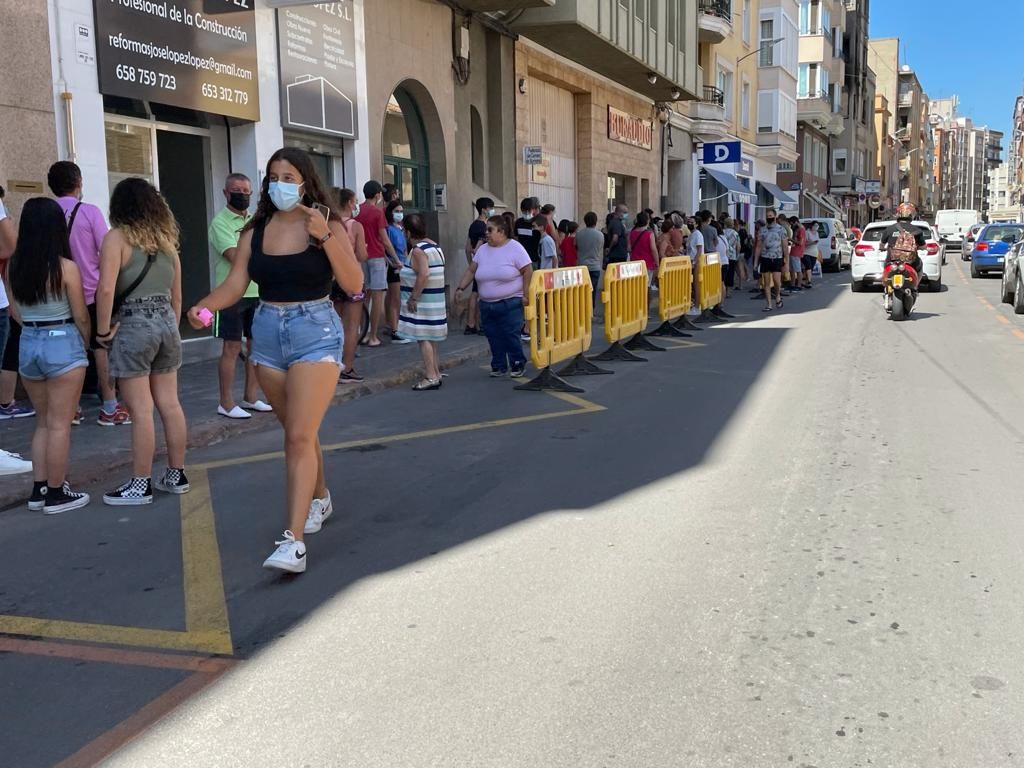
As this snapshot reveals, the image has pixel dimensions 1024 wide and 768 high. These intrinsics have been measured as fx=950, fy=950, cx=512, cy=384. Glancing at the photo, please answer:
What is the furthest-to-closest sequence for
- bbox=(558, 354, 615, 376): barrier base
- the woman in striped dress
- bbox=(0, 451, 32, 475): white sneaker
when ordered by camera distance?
bbox=(558, 354, 615, 376): barrier base < the woman in striped dress < bbox=(0, 451, 32, 475): white sneaker

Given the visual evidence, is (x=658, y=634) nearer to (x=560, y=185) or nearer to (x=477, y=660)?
(x=477, y=660)

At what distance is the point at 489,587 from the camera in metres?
4.20

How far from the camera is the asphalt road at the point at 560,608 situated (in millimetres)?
2969

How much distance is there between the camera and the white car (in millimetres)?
21375

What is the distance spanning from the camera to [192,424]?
24.1 ft

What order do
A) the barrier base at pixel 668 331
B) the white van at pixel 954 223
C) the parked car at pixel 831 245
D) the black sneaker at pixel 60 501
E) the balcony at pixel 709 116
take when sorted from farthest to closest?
the white van at pixel 954 223 → the balcony at pixel 709 116 → the parked car at pixel 831 245 → the barrier base at pixel 668 331 → the black sneaker at pixel 60 501

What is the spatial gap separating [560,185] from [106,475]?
17095 mm

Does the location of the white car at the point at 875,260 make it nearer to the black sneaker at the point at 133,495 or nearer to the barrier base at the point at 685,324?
the barrier base at the point at 685,324

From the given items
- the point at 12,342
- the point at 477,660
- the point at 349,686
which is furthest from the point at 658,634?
the point at 12,342

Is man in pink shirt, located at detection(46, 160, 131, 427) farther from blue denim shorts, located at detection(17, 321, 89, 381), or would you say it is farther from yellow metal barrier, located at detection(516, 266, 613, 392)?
yellow metal barrier, located at detection(516, 266, 613, 392)

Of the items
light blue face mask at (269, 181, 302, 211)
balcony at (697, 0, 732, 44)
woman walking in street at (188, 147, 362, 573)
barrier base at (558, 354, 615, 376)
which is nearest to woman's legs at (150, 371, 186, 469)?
woman walking in street at (188, 147, 362, 573)

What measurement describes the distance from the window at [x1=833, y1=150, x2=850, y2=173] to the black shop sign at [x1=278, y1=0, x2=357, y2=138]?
195ft

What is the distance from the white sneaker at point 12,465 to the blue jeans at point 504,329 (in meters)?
4.89

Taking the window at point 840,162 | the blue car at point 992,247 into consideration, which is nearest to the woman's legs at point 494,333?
the blue car at point 992,247
